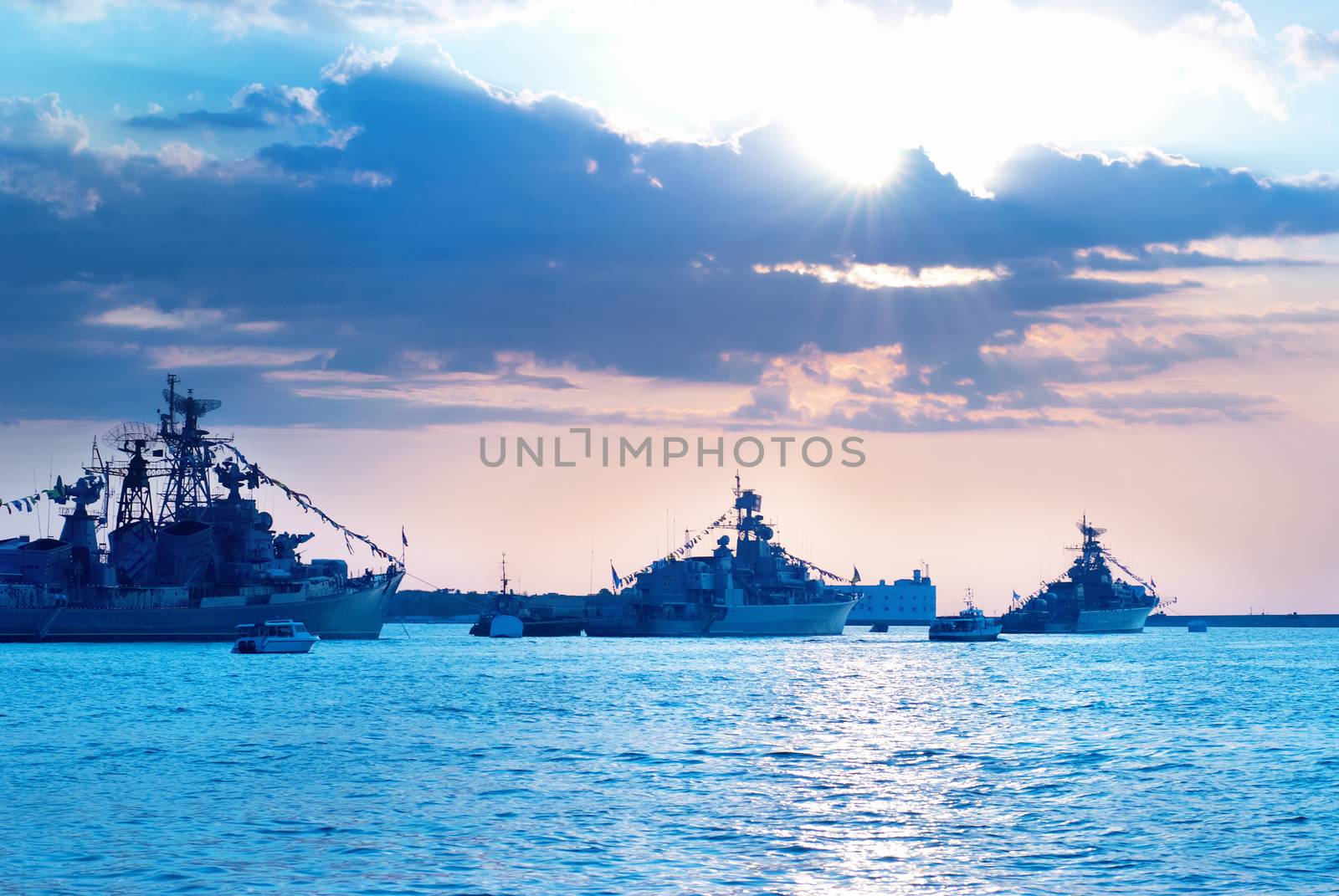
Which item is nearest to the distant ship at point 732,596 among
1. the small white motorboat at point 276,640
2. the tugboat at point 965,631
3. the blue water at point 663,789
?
the tugboat at point 965,631

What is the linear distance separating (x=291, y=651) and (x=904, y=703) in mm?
66894

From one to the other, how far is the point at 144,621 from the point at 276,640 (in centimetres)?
2144

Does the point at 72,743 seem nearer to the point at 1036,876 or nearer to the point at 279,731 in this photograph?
the point at 279,731

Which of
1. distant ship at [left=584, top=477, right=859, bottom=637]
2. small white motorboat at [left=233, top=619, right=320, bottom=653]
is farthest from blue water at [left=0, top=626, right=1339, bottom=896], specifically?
distant ship at [left=584, top=477, right=859, bottom=637]

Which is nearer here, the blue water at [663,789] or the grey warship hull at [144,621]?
the blue water at [663,789]

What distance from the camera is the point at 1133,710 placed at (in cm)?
6525

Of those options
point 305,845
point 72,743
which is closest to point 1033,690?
point 72,743

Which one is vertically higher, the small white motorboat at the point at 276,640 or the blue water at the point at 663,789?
the small white motorboat at the point at 276,640

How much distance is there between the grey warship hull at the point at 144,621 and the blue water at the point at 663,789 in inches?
2061

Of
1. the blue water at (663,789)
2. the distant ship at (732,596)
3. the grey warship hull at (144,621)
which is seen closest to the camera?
the blue water at (663,789)

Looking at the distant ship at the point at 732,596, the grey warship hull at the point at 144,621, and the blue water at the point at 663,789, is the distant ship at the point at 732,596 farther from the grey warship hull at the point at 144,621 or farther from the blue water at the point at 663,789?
the blue water at the point at 663,789

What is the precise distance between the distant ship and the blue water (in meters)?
93.7

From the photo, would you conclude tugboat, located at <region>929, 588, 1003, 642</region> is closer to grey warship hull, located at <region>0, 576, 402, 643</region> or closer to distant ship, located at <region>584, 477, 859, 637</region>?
distant ship, located at <region>584, 477, 859, 637</region>

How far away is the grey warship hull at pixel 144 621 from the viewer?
131750mm
